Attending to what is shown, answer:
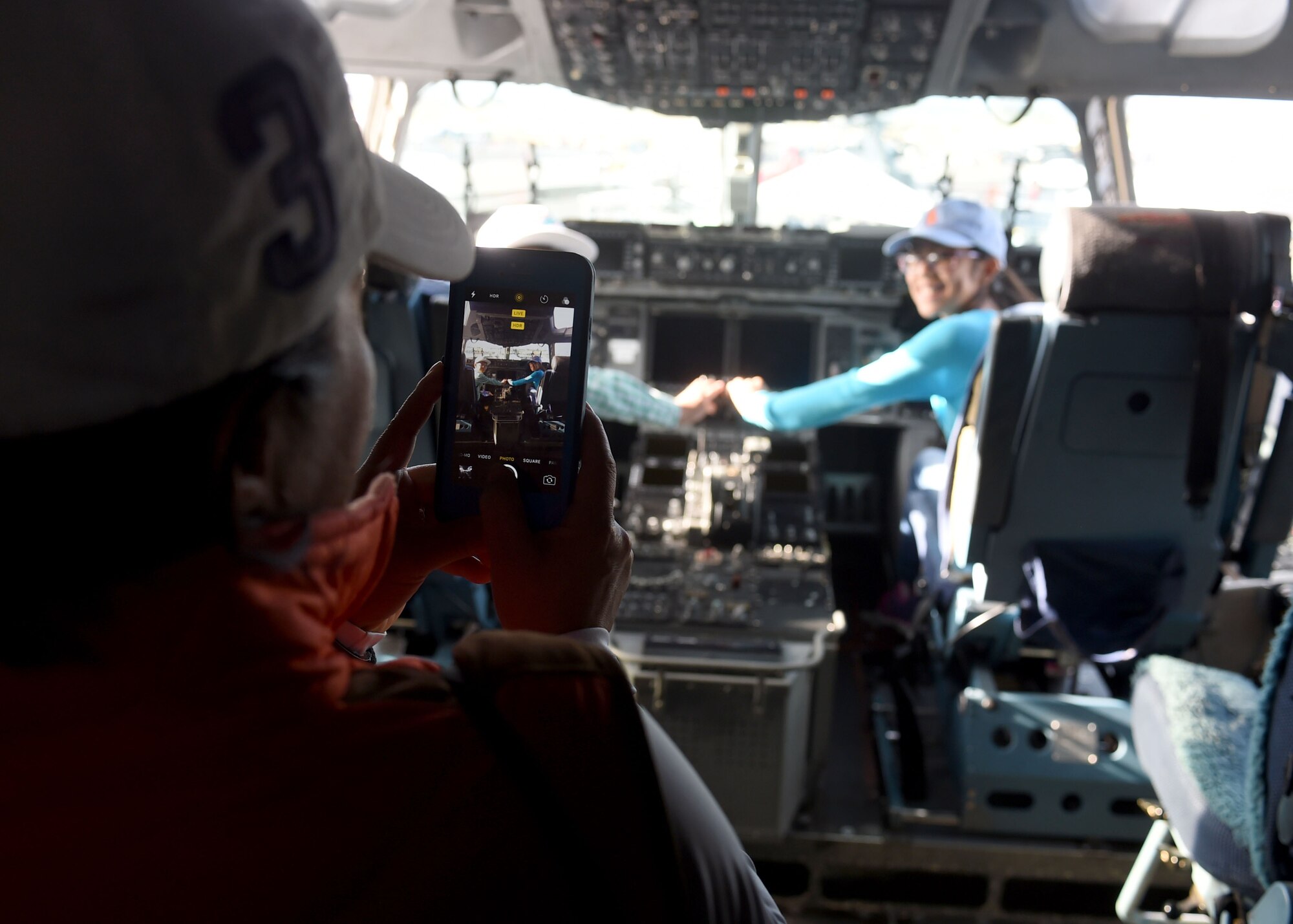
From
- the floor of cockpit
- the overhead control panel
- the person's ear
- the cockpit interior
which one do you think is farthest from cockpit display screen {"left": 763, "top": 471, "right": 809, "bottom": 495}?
the person's ear

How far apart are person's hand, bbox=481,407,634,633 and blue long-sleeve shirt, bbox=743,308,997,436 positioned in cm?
205

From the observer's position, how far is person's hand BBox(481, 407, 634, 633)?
0.66 meters

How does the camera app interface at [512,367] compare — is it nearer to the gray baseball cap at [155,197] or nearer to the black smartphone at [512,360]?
the black smartphone at [512,360]

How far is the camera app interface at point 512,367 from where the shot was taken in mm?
795

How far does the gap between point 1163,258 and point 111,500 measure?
6.70 feet

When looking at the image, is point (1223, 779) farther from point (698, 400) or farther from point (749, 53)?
point (749, 53)

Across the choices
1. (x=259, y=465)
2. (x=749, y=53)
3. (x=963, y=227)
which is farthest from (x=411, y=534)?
(x=749, y=53)

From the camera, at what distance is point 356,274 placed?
477 mm

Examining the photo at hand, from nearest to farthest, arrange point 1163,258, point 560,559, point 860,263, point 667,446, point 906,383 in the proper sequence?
1. point 560,559
2. point 1163,258
3. point 906,383
4. point 667,446
5. point 860,263

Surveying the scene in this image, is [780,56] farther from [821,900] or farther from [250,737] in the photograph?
[250,737]

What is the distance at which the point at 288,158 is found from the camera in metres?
0.40

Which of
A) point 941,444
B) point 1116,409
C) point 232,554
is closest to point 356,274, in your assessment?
point 232,554

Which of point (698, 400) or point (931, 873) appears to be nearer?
point (931, 873)

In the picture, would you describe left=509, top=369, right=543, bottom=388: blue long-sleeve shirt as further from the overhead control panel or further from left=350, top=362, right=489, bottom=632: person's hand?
the overhead control panel
